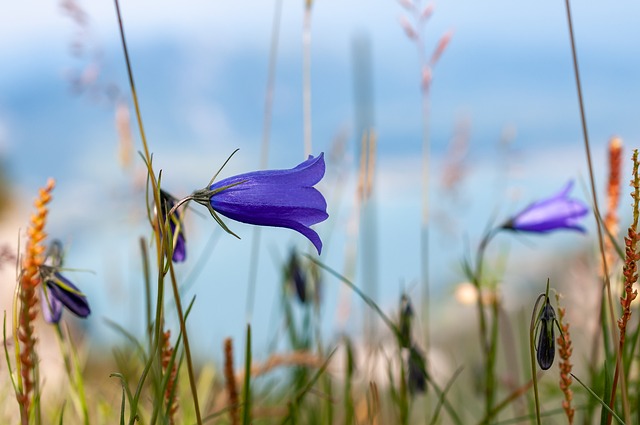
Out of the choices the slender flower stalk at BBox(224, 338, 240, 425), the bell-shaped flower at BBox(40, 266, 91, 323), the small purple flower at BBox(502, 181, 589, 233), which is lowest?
the slender flower stalk at BBox(224, 338, 240, 425)

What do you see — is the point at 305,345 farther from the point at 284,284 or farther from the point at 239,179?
the point at 239,179

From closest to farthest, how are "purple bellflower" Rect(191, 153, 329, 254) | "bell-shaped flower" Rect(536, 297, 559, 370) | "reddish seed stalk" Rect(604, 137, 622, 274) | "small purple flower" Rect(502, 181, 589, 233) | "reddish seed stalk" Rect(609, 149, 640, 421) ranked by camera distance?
1. "reddish seed stalk" Rect(609, 149, 640, 421)
2. "bell-shaped flower" Rect(536, 297, 559, 370)
3. "purple bellflower" Rect(191, 153, 329, 254)
4. "reddish seed stalk" Rect(604, 137, 622, 274)
5. "small purple flower" Rect(502, 181, 589, 233)

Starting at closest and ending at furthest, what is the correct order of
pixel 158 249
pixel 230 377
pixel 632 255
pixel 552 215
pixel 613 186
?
pixel 632 255
pixel 158 249
pixel 230 377
pixel 613 186
pixel 552 215


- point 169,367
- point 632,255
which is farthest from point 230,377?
point 632,255

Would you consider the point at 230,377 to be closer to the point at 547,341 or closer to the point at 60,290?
the point at 60,290

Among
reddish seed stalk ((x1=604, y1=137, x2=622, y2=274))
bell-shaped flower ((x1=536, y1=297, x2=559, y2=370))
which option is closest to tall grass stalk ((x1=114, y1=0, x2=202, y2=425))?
bell-shaped flower ((x1=536, y1=297, x2=559, y2=370))

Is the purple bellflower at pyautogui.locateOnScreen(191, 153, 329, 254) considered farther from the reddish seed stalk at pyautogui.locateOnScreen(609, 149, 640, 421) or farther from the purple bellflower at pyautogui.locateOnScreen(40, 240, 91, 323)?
the reddish seed stalk at pyautogui.locateOnScreen(609, 149, 640, 421)

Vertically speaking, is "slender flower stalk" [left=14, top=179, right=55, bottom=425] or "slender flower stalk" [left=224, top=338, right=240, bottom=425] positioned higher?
"slender flower stalk" [left=14, top=179, right=55, bottom=425]

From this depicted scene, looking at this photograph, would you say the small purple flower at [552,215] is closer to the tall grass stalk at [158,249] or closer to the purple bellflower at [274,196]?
the purple bellflower at [274,196]
